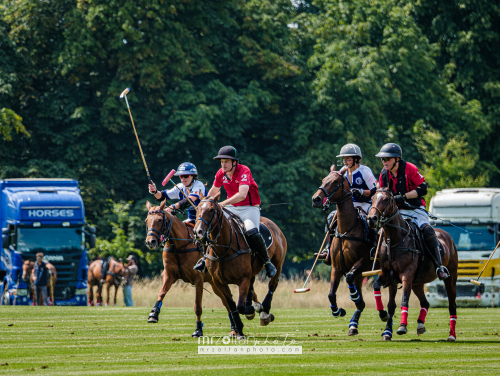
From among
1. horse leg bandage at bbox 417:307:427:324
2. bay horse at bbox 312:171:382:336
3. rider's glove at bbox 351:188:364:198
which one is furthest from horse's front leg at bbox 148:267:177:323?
horse leg bandage at bbox 417:307:427:324

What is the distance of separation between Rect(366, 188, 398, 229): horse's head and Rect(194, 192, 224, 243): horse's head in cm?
230

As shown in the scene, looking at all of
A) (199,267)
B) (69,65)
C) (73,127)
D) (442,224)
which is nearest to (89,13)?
(69,65)

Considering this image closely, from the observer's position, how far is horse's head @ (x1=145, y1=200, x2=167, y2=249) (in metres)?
15.0

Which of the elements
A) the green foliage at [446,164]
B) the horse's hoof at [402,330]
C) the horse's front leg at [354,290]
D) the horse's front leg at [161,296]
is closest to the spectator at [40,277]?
the horse's front leg at [161,296]

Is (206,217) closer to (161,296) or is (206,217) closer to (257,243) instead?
(257,243)

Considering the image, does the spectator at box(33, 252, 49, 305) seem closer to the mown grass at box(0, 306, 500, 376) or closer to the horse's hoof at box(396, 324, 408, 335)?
the mown grass at box(0, 306, 500, 376)

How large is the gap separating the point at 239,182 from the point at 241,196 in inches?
16.7

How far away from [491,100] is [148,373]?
119ft

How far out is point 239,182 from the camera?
12961mm

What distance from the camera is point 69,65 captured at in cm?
3428

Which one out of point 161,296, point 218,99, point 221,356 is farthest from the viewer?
point 218,99

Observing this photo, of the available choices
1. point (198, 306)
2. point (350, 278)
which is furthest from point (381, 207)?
point (198, 306)

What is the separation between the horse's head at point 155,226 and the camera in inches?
589

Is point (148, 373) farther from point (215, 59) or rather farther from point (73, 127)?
point (215, 59)
